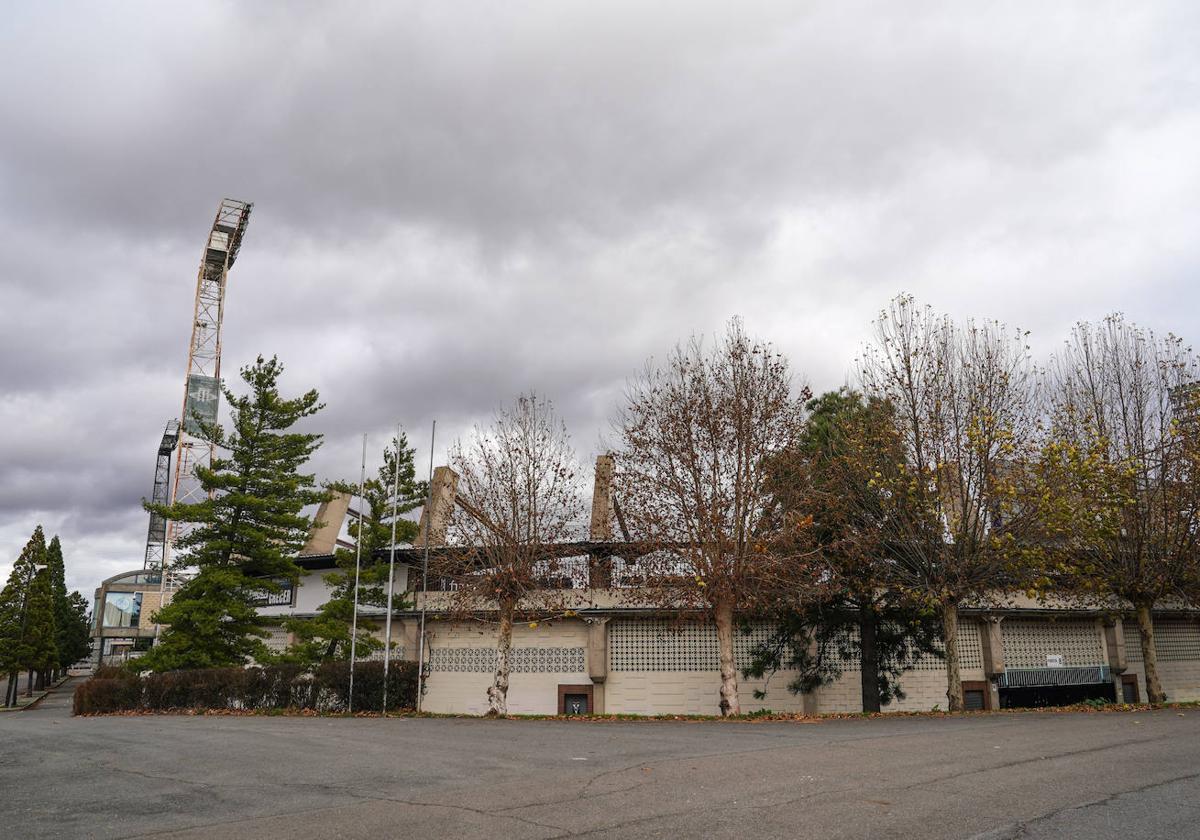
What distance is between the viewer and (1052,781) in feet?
30.0

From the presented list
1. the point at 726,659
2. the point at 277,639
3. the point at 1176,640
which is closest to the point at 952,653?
the point at 726,659

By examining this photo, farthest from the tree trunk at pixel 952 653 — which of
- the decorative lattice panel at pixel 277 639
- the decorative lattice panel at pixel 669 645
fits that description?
the decorative lattice panel at pixel 277 639

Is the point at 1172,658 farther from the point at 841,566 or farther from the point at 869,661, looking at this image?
the point at 841,566

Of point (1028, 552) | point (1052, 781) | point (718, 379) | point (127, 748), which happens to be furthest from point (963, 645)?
point (127, 748)

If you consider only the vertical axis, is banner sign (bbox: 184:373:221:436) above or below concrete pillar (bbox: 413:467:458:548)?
above

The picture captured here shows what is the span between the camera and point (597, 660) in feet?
93.0

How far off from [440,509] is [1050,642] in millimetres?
24104

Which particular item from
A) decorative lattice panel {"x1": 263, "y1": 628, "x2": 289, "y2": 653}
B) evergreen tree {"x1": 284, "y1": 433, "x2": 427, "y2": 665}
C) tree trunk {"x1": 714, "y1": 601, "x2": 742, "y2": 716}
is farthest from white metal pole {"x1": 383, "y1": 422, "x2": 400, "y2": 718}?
tree trunk {"x1": 714, "y1": 601, "x2": 742, "y2": 716}

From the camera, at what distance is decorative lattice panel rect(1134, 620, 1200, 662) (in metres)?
33.7

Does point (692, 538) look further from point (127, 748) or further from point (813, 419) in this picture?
point (127, 748)

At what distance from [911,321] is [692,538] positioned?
352 inches

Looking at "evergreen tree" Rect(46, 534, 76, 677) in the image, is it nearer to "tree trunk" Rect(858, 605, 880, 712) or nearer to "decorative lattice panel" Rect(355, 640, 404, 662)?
"decorative lattice panel" Rect(355, 640, 404, 662)

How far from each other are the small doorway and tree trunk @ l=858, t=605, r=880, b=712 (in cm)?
921

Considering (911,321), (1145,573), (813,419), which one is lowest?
(1145,573)
